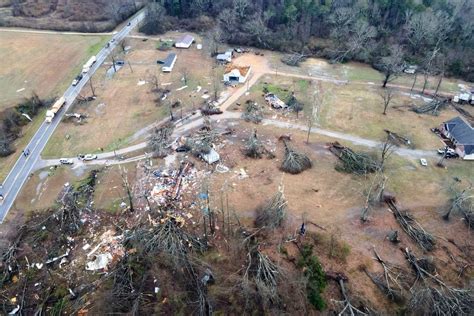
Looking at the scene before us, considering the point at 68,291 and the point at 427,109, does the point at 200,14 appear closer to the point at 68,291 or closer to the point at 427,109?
the point at 427,109

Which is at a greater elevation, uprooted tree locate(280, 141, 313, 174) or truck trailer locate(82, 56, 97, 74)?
truck trailer locate(82, 56, 97, 74)

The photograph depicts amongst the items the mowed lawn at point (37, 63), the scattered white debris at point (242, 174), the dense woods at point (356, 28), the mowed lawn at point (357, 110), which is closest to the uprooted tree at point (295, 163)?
the scattered white debris at point (242, 174)

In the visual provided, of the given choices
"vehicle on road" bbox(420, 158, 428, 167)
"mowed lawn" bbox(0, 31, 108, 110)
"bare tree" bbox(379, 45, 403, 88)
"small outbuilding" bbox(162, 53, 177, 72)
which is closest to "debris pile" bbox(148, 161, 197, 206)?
"small outbuilding" bbox(162, 53, 177, 72)

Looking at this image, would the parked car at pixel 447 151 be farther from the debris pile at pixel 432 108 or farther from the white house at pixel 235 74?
the white house at pixel 235 74

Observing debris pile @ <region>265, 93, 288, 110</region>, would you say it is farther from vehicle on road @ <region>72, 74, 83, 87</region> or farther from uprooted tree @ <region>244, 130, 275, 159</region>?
vehicle on road @ <region>72, 74, 83, 87</region>

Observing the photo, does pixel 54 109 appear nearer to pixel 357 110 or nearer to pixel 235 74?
pixel 235 74

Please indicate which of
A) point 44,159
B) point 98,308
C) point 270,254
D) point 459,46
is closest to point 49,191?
point 44,159

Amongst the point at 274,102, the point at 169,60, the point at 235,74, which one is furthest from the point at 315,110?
the point at 169,60
